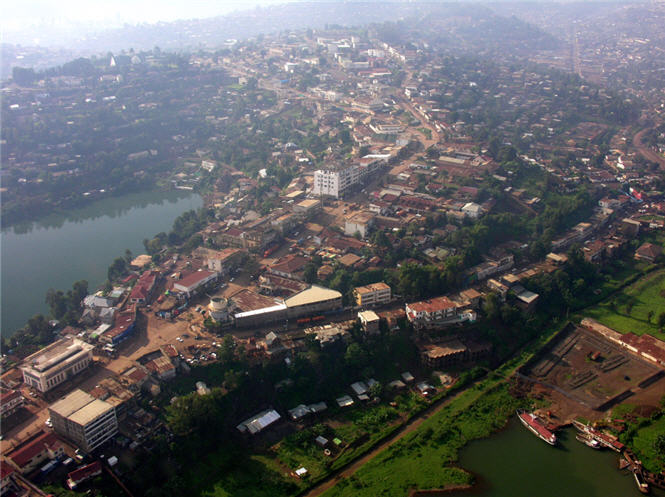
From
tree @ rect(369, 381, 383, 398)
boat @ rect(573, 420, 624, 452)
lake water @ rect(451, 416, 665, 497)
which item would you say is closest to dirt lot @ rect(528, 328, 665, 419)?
boat @ rect(573, 420, 624, 452)

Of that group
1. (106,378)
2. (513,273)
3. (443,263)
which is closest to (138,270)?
(106,378)

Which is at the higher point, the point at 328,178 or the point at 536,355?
the point at 328,178

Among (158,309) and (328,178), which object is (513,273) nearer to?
(328,178)

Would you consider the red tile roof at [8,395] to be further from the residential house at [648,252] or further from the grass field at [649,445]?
the residential house at [648,252]

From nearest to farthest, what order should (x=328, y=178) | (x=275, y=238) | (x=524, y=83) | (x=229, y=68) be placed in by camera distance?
(x=275, y=238) → (x=328, y=178) → (x=524, y=83) → (x=229, y=68)

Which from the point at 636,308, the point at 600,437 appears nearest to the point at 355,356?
the point at 600,437

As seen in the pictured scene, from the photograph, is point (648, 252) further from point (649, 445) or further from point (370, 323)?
point (370, 323)

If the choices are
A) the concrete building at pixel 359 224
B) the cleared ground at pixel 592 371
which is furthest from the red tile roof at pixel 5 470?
the concrete building at pixel 359 224
